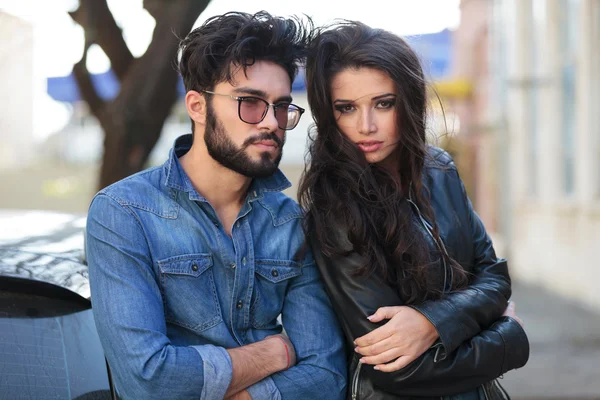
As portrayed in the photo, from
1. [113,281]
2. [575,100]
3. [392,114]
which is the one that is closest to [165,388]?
[113,281]

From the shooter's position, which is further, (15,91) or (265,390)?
(15,91)

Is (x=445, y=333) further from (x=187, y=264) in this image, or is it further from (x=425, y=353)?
(x=187, y=264)

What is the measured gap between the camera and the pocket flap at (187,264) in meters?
2.41

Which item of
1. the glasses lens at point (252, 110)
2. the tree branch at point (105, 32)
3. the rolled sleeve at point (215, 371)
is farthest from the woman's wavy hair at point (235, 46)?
the tree branch at point (105, 32)

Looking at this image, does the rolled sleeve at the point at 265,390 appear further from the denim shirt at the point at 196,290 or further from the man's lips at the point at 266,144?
the man's lips at the point at 266,144

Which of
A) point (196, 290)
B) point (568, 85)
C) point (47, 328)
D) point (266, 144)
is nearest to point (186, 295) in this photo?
point (196, 290)

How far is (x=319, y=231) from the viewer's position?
8.57 ft

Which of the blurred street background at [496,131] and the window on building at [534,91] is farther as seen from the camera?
Result: the window on building at [534,91]

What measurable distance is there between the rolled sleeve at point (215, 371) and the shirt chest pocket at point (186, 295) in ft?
0.43

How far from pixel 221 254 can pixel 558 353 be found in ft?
20.7

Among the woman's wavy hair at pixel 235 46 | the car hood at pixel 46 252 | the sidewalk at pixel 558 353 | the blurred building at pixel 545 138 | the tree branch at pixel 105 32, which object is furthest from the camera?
the blurred building at pixel 545 138

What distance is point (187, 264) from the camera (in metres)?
2.44

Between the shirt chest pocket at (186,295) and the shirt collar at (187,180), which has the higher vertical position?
the shirt collar at (187,180)

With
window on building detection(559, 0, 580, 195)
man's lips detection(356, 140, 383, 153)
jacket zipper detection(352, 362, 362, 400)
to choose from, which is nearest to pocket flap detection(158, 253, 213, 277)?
jacket zipper detection(352, 362, 362, 400)
